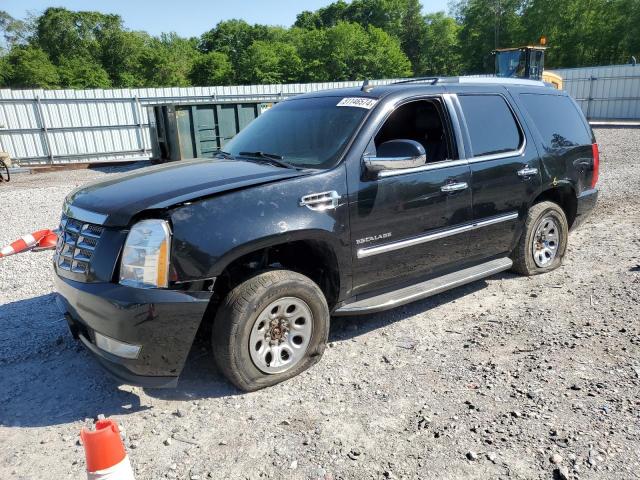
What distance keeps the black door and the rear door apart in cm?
19

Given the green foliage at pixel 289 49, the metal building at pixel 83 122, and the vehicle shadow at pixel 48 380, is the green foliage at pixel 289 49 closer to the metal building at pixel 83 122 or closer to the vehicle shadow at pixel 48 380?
the metal building at pixel 83 122

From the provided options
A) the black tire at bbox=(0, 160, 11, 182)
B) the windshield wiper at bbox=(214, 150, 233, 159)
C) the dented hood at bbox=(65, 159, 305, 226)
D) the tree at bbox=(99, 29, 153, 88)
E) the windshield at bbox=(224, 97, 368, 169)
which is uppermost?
the tree at bbox=(99, 29, 153, 88)

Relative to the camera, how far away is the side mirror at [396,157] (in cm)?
344

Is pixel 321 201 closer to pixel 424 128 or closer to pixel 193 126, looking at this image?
pixel 424 128

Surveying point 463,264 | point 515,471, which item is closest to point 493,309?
point 463,264

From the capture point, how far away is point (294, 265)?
357 cm

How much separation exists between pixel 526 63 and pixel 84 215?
2204 centimetres

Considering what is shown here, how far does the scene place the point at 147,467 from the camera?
2547 millimetres

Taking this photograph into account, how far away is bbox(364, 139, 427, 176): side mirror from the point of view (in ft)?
11.3

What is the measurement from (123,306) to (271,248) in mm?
1038

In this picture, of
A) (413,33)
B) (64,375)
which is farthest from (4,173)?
(413,33)

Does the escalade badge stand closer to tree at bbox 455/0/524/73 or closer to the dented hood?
the dented hood

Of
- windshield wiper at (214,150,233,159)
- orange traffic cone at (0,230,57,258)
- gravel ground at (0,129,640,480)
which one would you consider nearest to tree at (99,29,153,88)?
orange traffic cone at (0,230,57,258)

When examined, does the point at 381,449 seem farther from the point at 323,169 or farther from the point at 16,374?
the point at 16,374
